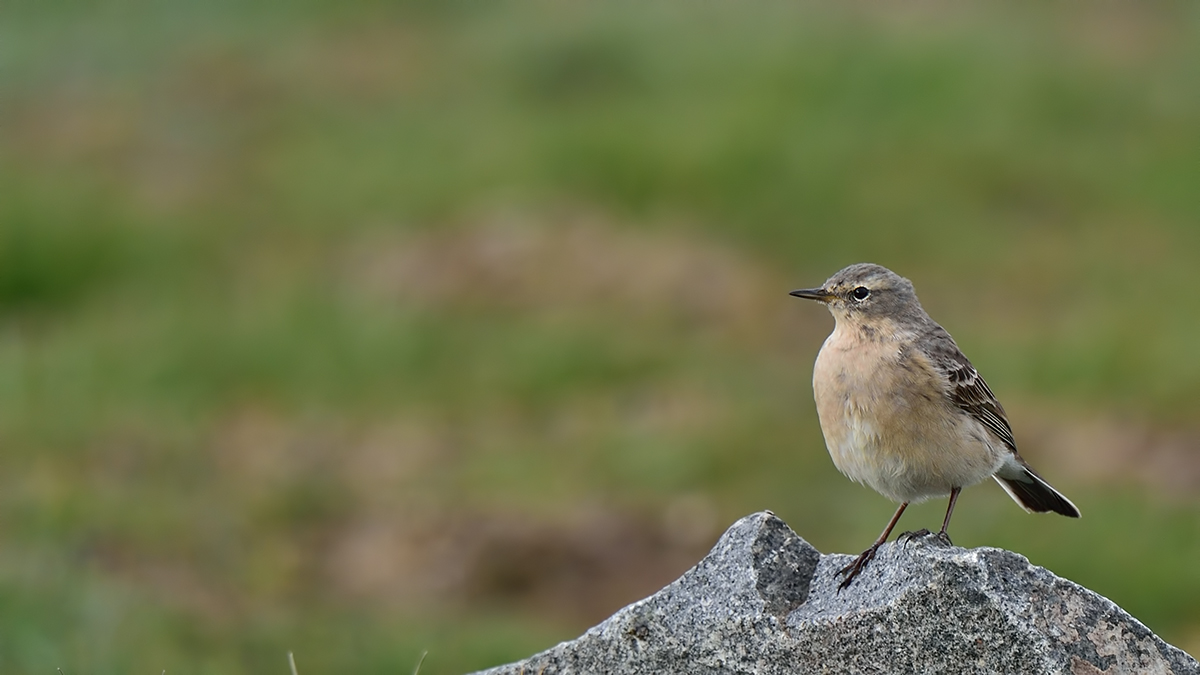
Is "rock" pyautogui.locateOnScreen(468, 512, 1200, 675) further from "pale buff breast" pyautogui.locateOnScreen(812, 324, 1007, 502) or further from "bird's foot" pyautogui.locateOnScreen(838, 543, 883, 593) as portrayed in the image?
"pale buff breast" pyautogui.locateOnScreen(812, 324, 1007, 502)

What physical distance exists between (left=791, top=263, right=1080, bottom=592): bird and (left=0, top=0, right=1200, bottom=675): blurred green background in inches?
141

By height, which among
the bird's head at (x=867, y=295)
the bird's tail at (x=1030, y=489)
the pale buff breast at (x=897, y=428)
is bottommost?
the bird's tail at (x=1030, y=489)

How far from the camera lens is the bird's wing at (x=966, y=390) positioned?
6.51 m

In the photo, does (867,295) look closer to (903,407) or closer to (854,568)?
(903,407)

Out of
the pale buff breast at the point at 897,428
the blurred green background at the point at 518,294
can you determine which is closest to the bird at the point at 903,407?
the pale buff breast at the point at 897,428

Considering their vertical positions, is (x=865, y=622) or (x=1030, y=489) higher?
(x=1030, y=489)

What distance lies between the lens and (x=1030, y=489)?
696cm

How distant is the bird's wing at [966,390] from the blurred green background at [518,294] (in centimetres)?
376

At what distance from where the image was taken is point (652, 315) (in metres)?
15.3

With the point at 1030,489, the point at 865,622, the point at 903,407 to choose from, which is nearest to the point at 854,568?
the point at 865,622

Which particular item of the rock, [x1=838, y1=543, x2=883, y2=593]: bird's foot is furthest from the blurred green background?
[x1=838, y1=543, x2=883, y2=593]: bird's foot

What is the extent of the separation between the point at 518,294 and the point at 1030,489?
9216 mm

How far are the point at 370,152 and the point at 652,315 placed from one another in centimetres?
495

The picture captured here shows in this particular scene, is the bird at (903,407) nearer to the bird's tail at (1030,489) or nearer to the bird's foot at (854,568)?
the bird's tail at (1030,489)
